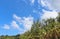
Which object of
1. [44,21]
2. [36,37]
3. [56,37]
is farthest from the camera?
[44,21]

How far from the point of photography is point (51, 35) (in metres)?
51.4

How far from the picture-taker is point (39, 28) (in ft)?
226

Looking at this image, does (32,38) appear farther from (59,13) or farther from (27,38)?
(59,13)

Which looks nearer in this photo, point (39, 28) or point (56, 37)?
point (56, 37)

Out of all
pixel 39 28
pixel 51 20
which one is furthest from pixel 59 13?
pixel 39 28

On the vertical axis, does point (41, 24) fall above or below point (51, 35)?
above

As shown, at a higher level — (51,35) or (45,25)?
(45,25)

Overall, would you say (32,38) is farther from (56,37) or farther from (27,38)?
(56,37)

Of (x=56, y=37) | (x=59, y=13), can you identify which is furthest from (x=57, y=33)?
(x=59, y=13)

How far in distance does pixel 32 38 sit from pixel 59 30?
50.9 ft

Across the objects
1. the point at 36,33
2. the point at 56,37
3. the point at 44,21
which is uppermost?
the point at 44,21

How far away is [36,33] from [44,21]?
542 centimetres

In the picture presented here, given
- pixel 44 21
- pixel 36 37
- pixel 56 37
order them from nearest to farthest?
pixel 56 37
pixel 36 37
pixel 44 21

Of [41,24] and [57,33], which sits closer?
[57,33]
